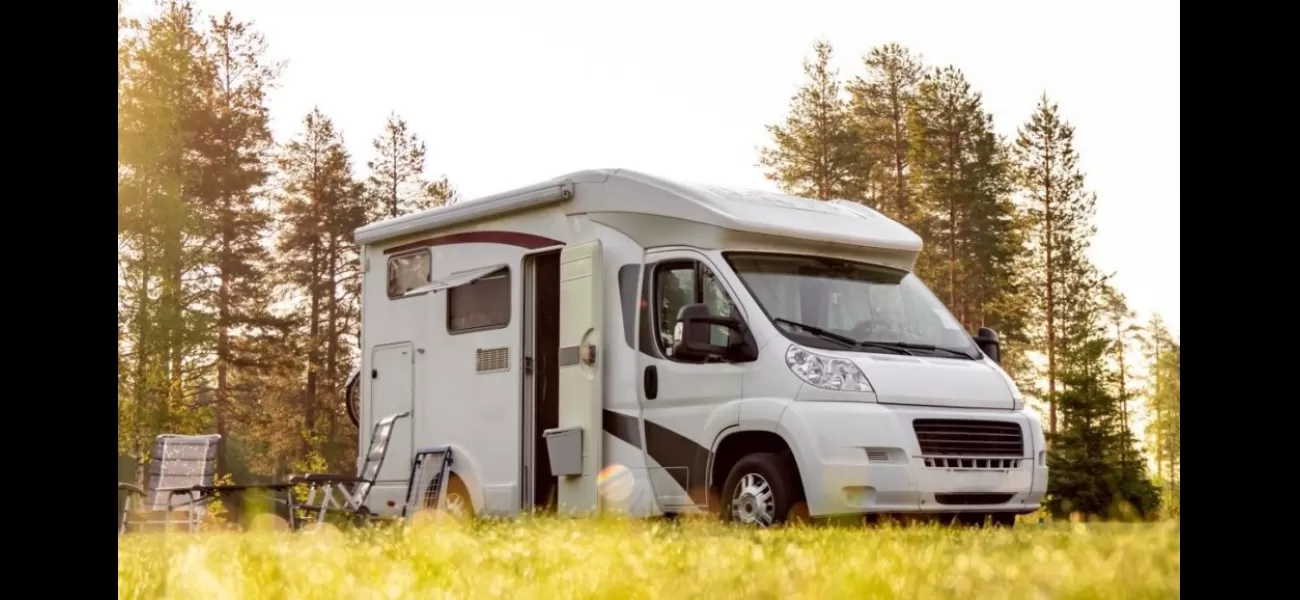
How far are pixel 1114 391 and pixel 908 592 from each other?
23.4m

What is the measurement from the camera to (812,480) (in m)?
8.98

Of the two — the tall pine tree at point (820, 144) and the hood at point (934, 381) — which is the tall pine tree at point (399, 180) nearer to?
the tall pine tree at point (820, 144)

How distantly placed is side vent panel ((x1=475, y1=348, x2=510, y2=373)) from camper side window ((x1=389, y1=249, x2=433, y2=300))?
1.10 metres

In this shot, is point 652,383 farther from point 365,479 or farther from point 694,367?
point 365,479

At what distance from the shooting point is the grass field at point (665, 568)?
171 inches

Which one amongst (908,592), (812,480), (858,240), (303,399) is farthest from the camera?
(303,399)

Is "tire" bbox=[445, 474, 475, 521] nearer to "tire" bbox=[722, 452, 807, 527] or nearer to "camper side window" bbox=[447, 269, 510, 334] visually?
"camper side window" bbox=[447, 269, 510, 334]

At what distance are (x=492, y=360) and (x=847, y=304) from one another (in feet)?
9.73

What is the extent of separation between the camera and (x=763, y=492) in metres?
9.30

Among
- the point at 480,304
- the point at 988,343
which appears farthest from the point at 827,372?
the point at 480,304

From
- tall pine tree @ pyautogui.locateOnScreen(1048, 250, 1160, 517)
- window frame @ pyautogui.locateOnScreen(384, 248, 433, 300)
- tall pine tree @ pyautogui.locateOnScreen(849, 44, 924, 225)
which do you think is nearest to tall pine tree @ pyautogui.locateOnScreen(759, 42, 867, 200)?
tall pine tree @ pyautogui.locateOnScreen(849, 44, 924, 225)
